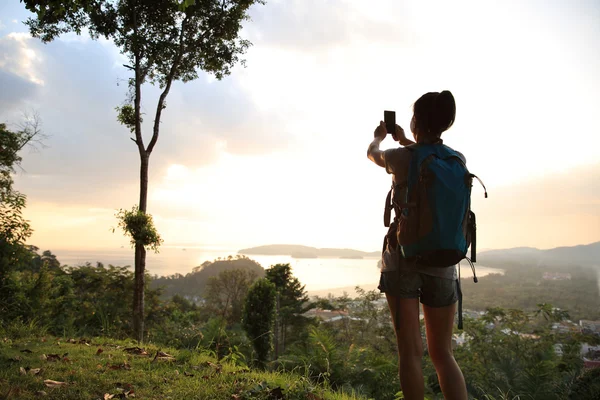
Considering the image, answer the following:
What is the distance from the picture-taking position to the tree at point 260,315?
1290 cm

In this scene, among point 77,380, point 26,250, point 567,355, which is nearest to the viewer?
point 77,380

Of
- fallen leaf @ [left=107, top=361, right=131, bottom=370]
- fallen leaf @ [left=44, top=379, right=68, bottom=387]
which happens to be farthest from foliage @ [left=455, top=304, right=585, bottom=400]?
fallen leaf @ [left=44, top=379, right=68, bottom=387]

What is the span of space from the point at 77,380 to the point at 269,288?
1086cm

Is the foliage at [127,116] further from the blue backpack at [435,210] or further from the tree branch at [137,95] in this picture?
the blue backpack at [435,210]

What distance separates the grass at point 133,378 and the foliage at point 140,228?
3.56 meters

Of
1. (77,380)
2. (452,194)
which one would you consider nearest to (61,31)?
(77,380)

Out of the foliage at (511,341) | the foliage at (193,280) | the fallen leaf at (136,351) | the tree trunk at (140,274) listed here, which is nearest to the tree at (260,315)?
the tree trunk at (140,274)

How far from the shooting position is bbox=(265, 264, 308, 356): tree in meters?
22.6

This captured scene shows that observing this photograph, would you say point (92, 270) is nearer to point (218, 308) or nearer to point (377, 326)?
point (377, 326)

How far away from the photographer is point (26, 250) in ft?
21.3

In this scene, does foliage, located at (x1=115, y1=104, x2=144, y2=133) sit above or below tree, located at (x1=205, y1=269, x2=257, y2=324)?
above

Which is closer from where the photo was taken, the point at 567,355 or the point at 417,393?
the point at 417,393

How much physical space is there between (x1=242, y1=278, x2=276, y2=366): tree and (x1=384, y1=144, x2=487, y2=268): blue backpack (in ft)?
39.4

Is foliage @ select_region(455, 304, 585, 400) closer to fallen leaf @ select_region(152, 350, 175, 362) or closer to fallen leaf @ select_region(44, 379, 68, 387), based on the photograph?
fallen leaf @ select_region(152, 350, 175, 362)
